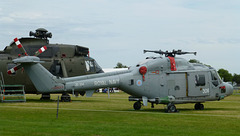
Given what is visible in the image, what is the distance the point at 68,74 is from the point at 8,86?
486cm

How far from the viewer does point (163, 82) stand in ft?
65.5

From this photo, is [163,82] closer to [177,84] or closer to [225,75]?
[177,84]

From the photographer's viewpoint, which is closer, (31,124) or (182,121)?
(31,124)

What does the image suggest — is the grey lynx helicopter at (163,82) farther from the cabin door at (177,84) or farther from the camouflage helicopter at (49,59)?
the camouflage helicopter at (49,59)

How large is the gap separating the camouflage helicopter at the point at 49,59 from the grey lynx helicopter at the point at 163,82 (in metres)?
8.97

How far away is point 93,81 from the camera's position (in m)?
18.3

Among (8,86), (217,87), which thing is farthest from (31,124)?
(8,86)

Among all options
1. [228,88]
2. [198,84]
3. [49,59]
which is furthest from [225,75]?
[198,84]

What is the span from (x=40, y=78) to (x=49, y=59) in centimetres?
1066

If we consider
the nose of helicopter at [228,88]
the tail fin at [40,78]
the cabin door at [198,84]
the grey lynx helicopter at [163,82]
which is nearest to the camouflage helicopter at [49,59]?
the grey lynx helicopter at [163,82]

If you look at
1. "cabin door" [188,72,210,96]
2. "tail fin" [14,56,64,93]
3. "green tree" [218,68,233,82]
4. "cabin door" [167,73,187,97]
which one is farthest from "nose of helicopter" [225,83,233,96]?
"green tree" [218,68,233,82]

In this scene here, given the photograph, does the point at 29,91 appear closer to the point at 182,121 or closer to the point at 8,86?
the point at 8,86

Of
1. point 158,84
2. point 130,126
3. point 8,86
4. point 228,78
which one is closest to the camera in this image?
point 130,126

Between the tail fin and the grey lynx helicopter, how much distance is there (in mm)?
128
